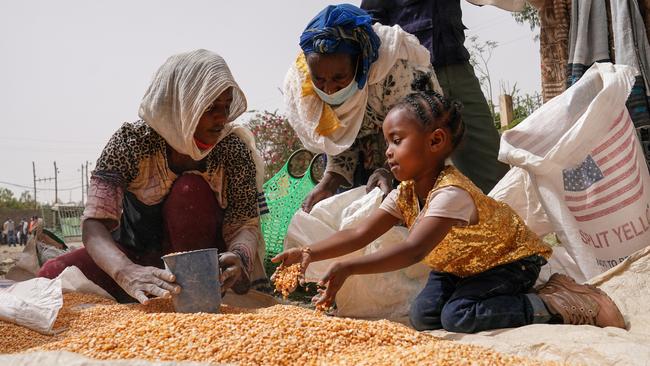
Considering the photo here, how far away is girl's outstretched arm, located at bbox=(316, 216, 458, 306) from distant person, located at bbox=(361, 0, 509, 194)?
147 centimetres

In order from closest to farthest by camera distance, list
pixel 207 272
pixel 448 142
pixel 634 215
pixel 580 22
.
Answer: pixel 207 272
pixel 448 142
pixel 634 215
pixel 580 22

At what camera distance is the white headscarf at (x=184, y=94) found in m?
2.86

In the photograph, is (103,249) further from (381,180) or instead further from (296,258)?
(381,180)

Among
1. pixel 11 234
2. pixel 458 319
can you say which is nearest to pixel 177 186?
pixel 458 319

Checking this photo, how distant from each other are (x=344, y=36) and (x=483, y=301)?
1625 millimetres

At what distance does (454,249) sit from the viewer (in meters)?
2.57

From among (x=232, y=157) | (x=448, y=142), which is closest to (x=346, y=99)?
(x=232, y=157)

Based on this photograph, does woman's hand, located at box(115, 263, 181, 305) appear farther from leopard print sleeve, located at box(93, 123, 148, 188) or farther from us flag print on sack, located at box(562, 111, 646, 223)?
us flag print on sack, located at box(562, 111, 646, 223)

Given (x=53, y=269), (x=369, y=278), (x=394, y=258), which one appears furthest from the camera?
(x=369, y=278)

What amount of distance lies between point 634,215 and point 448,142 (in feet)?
3.18

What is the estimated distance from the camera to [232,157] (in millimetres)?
3195

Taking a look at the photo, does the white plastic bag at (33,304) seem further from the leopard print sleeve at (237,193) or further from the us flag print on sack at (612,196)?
the us flag print on sack at (612,196)

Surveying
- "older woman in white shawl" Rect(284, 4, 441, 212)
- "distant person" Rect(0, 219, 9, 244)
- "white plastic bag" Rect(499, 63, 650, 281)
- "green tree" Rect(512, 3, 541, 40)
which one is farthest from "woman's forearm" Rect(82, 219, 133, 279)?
"distant person" Rect(0, 219, 9, 244)

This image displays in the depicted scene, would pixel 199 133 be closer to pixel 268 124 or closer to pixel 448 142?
pixel 448 142
